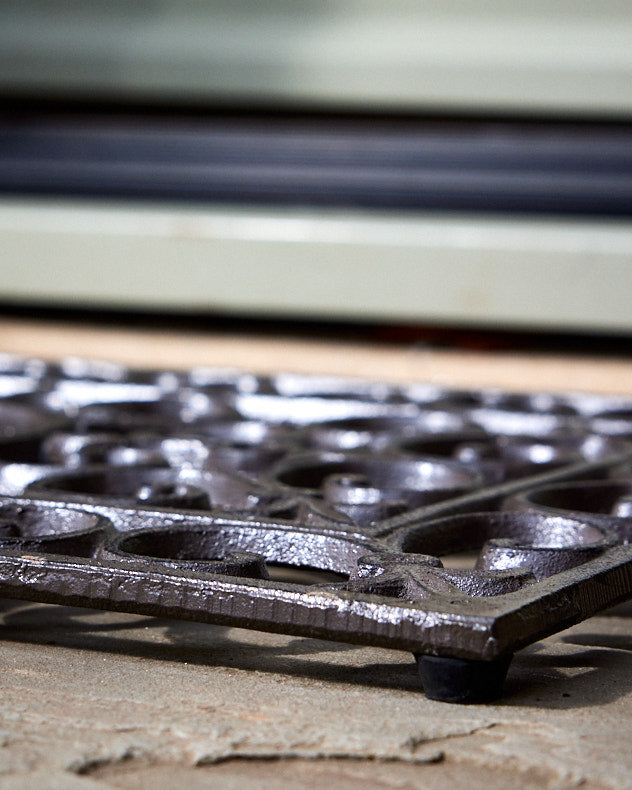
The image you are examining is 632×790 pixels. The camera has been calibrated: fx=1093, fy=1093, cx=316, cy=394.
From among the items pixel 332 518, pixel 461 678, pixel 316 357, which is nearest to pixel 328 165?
pixel 316 357

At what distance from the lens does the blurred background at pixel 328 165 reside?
73.3 inches

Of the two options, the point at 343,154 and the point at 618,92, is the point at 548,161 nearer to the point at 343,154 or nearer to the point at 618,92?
the point at 618,92

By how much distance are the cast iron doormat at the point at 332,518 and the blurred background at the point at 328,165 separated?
558 mm

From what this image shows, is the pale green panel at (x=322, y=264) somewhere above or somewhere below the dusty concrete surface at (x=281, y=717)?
above

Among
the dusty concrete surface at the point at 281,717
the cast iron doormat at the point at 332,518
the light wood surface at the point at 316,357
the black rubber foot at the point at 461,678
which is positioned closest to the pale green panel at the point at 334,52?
the light wood surface at the point at 316,357

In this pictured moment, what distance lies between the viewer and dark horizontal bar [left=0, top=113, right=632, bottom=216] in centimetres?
188

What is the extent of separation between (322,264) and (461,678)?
4.65 ft

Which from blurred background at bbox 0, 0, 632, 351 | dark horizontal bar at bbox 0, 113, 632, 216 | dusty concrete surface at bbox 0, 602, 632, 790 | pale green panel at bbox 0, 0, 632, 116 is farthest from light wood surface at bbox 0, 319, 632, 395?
dusty concrete surface at bbox 0, 602, 632, 790

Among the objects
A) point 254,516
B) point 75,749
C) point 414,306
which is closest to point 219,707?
point 75,749

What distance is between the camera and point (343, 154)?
1960mm

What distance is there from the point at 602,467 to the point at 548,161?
1.01 meters

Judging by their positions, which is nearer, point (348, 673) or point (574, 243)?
point (348, 673)

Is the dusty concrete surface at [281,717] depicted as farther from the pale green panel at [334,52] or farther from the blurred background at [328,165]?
the pale green panel at [334,52]

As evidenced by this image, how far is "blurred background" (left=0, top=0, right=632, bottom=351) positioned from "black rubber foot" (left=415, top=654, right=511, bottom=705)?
135 cm
